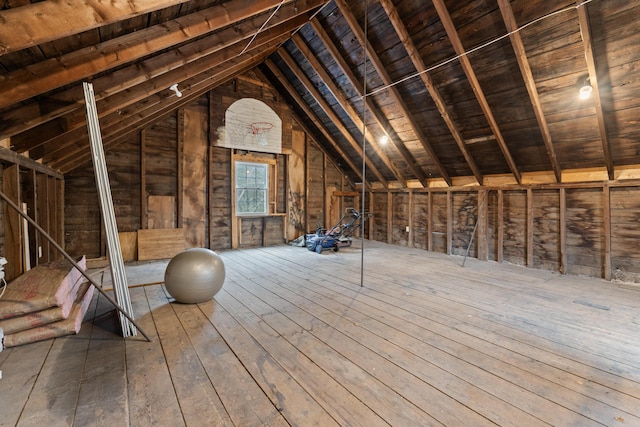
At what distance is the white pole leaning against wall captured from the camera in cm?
217

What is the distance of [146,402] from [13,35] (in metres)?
1.92

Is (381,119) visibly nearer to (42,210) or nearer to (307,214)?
Result: (307,214)

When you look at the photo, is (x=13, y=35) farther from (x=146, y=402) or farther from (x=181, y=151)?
(x=181, y=151)

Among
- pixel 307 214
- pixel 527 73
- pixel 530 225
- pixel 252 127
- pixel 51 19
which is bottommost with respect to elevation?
pixel 530 225

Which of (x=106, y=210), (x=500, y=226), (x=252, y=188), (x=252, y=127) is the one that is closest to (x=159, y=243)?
(x=252, y=188)

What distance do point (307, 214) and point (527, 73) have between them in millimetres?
5250

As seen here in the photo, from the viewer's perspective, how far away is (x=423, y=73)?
12.9 feet

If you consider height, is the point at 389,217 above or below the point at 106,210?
below

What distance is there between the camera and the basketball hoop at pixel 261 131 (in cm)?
642

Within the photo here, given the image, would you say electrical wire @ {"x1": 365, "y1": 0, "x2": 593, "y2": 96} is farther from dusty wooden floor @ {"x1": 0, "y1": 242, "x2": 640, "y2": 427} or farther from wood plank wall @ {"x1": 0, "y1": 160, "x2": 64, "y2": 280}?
wood plank wall @ {"x1": 0, "y1": 160, "x2": 64, "y2": 280}

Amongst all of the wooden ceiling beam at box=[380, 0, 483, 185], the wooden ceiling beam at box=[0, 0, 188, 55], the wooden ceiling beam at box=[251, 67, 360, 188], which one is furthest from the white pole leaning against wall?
the wooden ceiling beam at box=[251, 67, 360, 188]

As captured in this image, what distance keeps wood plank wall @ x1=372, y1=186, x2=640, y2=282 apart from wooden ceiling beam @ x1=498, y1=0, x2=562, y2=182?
2.26 ft

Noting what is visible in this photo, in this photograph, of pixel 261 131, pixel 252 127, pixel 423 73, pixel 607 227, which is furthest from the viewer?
pixel 261 131

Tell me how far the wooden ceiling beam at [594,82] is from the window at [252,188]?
18.8 ft
